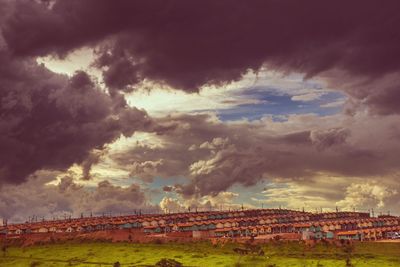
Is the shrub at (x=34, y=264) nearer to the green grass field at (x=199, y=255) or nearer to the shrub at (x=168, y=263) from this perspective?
the green grass field at (x=199, y=255)

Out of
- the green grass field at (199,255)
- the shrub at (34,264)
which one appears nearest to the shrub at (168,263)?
the green grass field at (199,255)

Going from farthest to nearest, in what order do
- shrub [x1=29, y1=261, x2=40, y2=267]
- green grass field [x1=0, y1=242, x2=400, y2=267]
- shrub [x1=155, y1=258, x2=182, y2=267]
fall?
1. shrub [x1=29, y1=261, x2=40, y2=267]
2. green grass field [x1=0, y1=242, x2=400, y2=267]
3. shrub [x1=155, y1=258, x2=182, y2=267]

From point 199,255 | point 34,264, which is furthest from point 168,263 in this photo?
point 34,264

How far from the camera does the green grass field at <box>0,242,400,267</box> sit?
385 feet

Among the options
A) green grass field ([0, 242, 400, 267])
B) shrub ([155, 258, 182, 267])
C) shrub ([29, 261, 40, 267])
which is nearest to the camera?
shrub ([155, 258, 182, 267])

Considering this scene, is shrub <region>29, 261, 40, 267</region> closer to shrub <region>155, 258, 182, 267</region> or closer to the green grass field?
the green grass field

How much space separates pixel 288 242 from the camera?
156875 mm

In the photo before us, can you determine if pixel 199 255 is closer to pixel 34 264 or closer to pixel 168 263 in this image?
pixel 168 263

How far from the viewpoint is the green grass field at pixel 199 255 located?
117338 mm

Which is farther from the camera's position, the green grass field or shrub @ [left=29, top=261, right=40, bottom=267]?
shrub @ [left=29, top=261, right=40, bottom=267]

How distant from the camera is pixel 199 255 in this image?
12900 cm

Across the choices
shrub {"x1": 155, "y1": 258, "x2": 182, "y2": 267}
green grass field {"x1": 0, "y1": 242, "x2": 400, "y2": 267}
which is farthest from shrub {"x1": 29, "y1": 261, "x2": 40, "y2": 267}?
shrub {"x1": 155, "y1": 258, "x2": 182, "y2": 267}

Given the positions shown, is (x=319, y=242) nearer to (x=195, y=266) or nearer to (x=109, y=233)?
(x=195, y=266)

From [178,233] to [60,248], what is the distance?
44041 mm
